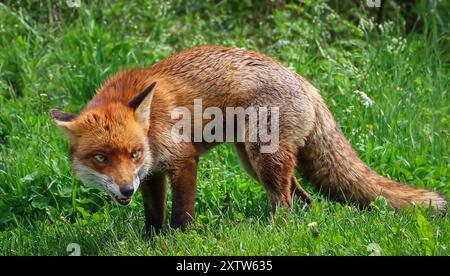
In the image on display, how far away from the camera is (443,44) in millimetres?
9789

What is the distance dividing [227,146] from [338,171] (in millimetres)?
1695

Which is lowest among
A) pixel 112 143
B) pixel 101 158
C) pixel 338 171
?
pixel 338 171

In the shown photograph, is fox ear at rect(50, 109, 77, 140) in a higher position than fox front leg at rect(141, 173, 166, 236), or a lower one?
higher

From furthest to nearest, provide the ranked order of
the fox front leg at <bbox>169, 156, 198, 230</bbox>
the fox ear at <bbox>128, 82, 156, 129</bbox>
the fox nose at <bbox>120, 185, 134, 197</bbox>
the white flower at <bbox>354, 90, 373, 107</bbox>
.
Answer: the white flower at <bbox>354, 90, 373, 107</bbox> < the fox front leg at <bbox>169, 156, 198, 230</bbox> < the fox ear at <bbox>128, 82, 156, 129</bbox> < the fox nose at <bbox>120, 185, 134, 197</bbox>

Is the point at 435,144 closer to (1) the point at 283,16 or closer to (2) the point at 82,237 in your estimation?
(1) the point at 283,16

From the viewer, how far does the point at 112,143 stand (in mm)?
5840

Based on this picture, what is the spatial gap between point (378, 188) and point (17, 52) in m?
4.92

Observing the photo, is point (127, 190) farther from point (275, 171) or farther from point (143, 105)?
point (275, 171)

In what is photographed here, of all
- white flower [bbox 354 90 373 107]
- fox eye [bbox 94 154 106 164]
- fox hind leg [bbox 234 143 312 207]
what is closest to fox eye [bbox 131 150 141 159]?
fox eye [bbox 94 154 106 164]

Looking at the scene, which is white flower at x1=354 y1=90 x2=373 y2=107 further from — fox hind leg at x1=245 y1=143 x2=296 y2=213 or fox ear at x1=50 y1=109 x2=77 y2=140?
fox ear at x1=50 y1=109 x2=77 y2=140

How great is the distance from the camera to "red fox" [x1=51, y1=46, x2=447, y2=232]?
619 centimetres

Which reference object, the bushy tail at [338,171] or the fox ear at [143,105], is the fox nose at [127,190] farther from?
the bushy tail at [338,171]

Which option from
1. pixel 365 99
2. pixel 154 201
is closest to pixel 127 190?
pixel 154 201

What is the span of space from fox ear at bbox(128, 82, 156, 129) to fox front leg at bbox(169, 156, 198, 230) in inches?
18.2
